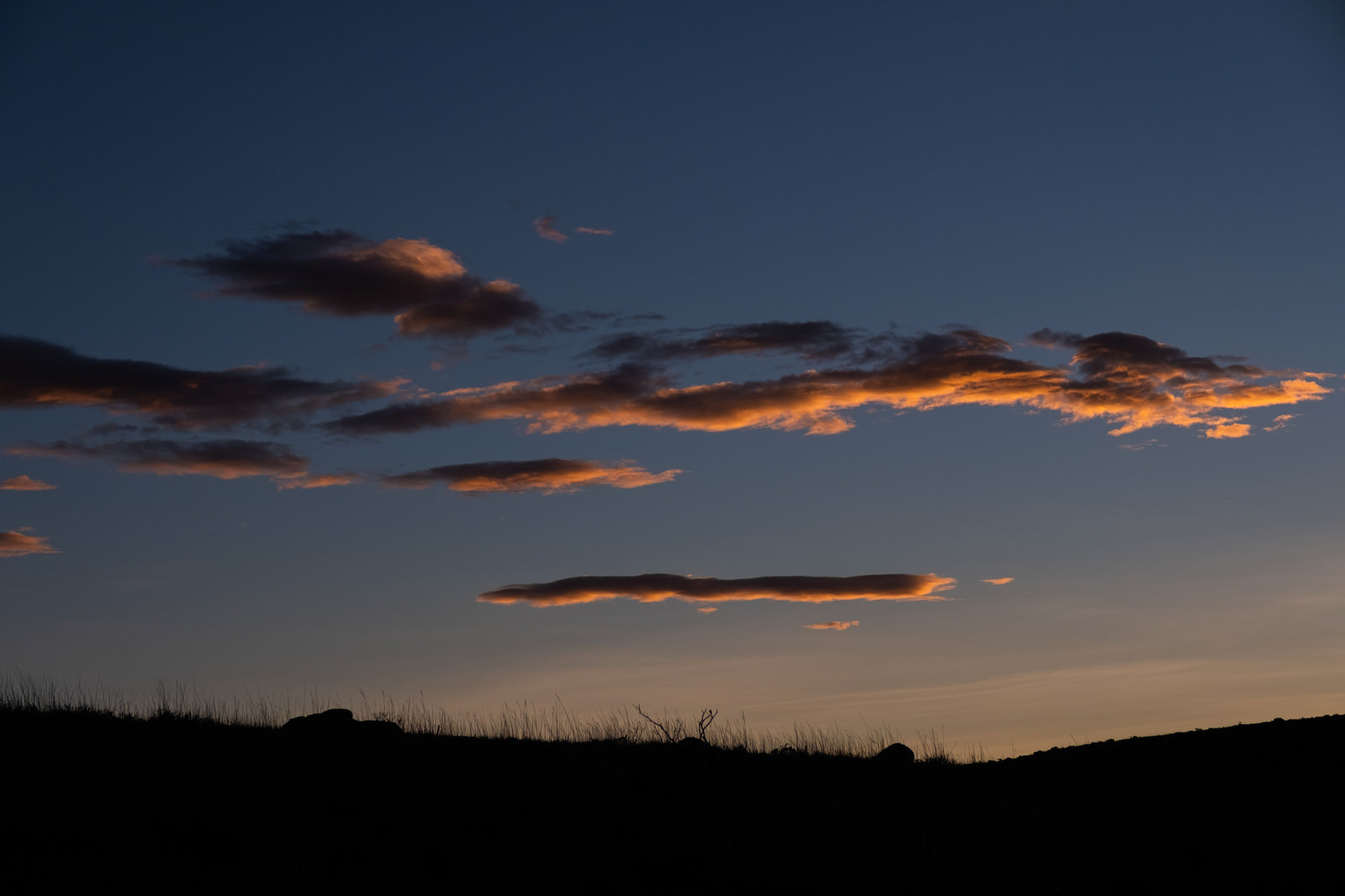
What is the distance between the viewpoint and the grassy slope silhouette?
1507 centimetres

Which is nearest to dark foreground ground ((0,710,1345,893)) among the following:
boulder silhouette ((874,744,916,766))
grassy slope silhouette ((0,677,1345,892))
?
grassy slope silhouette ((0,677,1345,892))

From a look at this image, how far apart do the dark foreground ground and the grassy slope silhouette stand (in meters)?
0.05

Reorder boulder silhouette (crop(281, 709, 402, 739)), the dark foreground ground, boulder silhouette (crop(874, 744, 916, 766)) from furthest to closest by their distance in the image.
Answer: boulder silhouette (crop(874, 744, 916, 766))
boulder silhouette (crop(281, 709, 402, 739))
the dark foreground ground

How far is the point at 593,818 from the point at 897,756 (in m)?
11.4

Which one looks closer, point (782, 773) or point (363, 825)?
point (363, 825)

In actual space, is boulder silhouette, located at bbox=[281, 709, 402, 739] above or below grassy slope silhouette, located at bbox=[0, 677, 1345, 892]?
above

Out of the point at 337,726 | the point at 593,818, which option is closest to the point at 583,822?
the point at 593,818

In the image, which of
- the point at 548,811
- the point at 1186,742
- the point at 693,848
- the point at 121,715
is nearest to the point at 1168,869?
the point at 693,848

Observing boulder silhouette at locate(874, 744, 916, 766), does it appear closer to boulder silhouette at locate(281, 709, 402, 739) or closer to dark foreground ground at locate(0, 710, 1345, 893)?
dark foreground ground at locate(0, 710, 1345, 893)

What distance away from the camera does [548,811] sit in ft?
57.6

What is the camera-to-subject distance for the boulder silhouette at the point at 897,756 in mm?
25688

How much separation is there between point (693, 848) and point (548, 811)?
2.79 meters

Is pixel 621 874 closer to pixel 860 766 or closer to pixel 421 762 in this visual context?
pixel 421 762

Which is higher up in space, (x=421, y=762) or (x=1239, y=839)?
(x=421, y=762)
